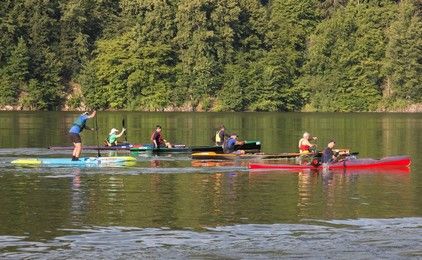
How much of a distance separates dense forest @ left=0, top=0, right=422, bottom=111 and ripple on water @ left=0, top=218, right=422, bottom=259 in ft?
373

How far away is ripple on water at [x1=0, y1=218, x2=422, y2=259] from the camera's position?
2248cm

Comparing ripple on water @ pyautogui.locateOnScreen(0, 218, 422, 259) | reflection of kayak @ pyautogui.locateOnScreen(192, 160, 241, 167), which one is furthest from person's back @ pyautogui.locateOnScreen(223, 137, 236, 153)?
ripple on water @ pyautogui.locateOnScreen(0, 218, 422, 259)

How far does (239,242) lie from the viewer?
938 inches

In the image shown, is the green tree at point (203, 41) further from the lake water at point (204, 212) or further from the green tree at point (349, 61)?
the lake water at point (204, 212)

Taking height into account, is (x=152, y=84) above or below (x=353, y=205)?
above

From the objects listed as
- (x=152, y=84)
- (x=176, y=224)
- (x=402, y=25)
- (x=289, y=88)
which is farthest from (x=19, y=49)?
(x=176, y=224)

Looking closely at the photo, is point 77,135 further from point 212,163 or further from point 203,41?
point 203,41

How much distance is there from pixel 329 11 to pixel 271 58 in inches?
639

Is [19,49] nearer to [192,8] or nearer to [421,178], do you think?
[192,8]

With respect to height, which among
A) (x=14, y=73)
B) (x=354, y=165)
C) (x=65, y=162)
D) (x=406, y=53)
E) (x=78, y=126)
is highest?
(x=406, y=53)

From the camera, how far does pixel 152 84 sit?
143500 mm

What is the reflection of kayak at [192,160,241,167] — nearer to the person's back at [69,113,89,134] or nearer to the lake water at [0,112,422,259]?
the lake water at [0,112,422,259]

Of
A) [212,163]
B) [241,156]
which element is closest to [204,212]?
[212,163]

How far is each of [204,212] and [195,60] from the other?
112533 millimetres
